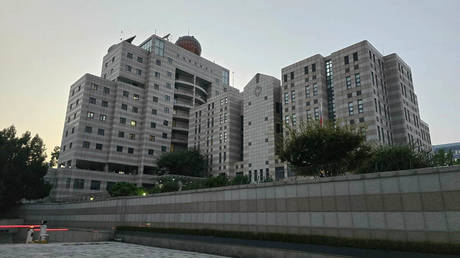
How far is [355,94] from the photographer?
67.1 metres

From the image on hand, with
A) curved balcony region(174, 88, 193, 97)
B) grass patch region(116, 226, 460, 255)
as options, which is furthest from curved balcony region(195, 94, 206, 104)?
grass patch region(116, 226, 460, 255)

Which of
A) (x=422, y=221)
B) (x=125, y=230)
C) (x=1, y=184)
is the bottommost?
(x=125, y=230)

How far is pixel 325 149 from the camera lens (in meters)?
28.5

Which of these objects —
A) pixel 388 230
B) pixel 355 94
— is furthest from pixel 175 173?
pixel 388 230

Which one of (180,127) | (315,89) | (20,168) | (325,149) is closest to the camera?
(325,149)

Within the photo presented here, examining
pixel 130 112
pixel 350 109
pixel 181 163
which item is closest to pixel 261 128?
pixel 350 109

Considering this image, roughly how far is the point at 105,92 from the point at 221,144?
34.5 meters

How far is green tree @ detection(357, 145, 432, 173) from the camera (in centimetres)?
3145

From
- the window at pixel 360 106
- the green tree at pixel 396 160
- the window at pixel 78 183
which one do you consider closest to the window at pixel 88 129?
the window at pixel 78 183

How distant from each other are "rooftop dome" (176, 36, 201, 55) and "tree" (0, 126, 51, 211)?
60.1 m

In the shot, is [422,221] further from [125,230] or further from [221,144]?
[221,144]

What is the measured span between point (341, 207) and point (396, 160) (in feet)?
63.8

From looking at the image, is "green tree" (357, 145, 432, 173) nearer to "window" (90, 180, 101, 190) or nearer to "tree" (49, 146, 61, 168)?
"window" (90, 180, 101, 190)

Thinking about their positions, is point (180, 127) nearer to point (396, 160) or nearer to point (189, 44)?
point (189, 44)
